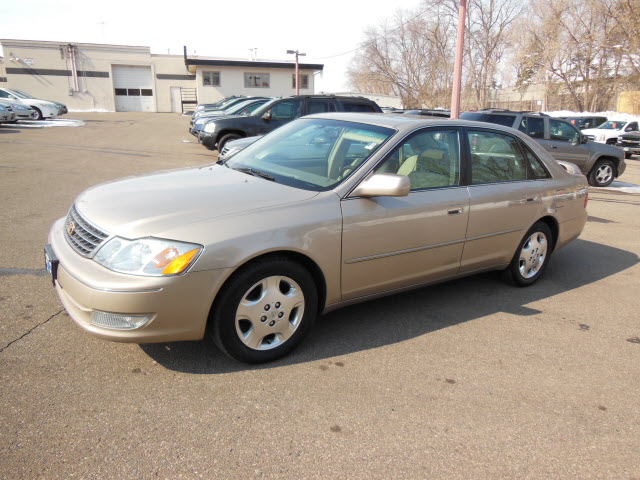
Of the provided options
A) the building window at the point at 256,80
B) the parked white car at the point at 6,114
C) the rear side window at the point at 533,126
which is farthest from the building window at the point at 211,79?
the rear side window at the point at 533,126

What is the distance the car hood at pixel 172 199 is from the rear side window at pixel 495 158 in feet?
5.67

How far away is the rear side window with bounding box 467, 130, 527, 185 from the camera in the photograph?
4.35 m

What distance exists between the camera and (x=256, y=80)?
46500 mm

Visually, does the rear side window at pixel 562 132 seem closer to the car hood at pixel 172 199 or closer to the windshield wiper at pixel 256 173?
the windshield wiper at pixel 256 173

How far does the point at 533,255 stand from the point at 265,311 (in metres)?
3.08

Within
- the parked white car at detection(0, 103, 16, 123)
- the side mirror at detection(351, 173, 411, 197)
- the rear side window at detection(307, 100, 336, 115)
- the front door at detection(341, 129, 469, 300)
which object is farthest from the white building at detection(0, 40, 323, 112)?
the side mirror at detection(351, 173, 411, 197)

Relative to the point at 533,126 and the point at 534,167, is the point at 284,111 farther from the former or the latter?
the point at 534,167

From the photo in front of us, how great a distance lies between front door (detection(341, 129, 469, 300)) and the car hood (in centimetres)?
47

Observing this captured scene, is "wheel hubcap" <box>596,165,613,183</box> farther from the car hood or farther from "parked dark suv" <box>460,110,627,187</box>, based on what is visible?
the car hood

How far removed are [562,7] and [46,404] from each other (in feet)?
148

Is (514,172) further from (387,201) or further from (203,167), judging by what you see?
(203,167)

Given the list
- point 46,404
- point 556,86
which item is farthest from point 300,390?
point 556,86

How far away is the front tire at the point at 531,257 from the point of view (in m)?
4.83

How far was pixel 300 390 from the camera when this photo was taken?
2998mm
